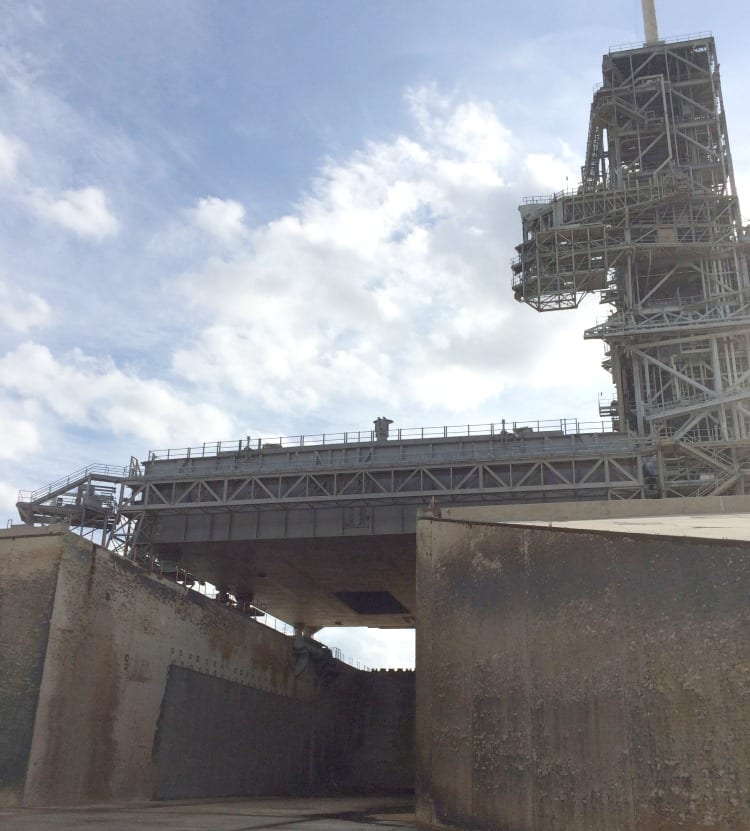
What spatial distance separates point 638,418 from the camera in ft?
163

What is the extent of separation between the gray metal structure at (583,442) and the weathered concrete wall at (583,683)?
2145cm

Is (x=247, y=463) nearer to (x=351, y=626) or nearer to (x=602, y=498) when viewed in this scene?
(x=602, y=498)

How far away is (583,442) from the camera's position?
1758 inches

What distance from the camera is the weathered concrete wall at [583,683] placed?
53.5 feet

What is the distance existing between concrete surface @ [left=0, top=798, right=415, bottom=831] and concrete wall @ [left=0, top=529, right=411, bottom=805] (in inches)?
77.1

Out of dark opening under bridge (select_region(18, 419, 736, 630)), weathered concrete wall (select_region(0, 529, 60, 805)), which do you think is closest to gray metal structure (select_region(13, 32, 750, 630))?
dark opening under bridge (select_region(18, 419, 736, 630))

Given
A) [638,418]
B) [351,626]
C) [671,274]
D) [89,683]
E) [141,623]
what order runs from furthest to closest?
[351,626], [671,274], [638,418], [141,623], [89,683]

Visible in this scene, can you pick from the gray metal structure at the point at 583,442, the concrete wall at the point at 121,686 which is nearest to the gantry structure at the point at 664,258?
the gray metal structure at the point at 583,442

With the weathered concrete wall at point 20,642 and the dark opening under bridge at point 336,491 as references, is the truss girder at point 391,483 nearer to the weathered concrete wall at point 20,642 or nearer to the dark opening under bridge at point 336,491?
the dark opening under bridge at point 336,491

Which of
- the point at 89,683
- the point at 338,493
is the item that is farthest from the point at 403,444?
the point at 89,683

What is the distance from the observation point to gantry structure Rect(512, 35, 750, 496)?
47.6 meters

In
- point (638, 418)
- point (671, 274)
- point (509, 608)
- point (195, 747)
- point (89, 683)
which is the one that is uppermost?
point (671, 274)

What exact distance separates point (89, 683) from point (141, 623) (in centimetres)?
380

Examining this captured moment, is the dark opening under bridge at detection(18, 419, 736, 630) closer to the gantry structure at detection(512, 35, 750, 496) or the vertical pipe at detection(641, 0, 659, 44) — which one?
the gantry structure at detection(512, 35, 750, 496)
